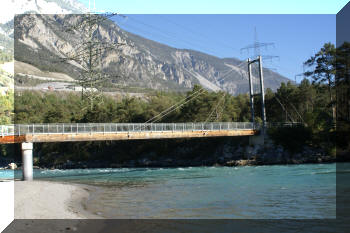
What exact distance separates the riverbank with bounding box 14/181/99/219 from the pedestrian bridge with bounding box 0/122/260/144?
9445 mm

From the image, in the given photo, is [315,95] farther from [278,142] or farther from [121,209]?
[121,209]

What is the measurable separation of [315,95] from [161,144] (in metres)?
30.6

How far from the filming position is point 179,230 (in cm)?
1521

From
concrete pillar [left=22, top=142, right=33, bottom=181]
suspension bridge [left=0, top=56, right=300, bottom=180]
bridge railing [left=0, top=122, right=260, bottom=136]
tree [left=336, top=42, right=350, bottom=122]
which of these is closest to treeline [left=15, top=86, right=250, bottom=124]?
suspension bridge [left=0, top=56, right=300, bottom=180]

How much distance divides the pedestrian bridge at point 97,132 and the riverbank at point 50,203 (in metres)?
9.45

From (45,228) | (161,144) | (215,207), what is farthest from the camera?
(161,144)

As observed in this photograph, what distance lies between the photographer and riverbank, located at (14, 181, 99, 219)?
57.4 ft

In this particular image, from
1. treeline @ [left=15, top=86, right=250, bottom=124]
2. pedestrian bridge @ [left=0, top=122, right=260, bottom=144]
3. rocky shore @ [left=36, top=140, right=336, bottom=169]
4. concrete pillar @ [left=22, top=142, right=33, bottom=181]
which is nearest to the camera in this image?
concrete pillar @ [left=22, top=142, right=33, bottom=181]

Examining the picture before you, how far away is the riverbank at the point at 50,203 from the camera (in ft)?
57.4

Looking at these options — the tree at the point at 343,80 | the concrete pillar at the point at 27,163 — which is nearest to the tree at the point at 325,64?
the tree at the point at 343,80

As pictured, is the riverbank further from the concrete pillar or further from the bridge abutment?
the bridge abutment

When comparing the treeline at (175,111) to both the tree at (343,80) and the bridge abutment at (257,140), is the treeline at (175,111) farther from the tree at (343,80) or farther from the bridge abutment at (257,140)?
the tree at (343,80)

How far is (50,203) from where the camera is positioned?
21.2m

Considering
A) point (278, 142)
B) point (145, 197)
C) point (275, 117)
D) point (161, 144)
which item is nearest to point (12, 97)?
point (161, 144)
